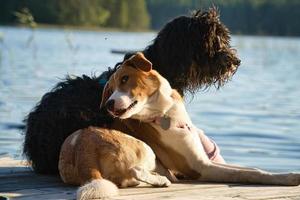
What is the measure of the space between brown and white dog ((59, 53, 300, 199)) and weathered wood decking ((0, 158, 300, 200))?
0.13 m

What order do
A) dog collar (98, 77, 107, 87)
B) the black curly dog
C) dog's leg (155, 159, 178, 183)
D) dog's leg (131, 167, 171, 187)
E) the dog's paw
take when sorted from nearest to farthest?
1. dog's leg (131, 167, 171, 187)
2. the dog's paw
3. dog's leg (155, 159, 178, 183)
4. the black curly dog
5. dog collar (98, 77, 107, 87)

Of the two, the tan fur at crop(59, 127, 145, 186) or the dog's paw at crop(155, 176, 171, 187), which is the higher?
the tan fur at crop(59, 127, 145, 186)

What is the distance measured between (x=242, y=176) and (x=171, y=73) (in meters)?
1.28

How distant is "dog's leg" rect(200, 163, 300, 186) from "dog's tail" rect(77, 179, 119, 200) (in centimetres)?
115

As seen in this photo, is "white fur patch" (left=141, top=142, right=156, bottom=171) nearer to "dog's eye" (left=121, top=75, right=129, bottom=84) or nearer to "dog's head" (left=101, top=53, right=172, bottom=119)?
"dog's head" (left=101, top=53, right=172, bottom=119)

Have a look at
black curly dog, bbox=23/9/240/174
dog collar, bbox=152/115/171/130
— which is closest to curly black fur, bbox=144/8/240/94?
black curly dog, bbox=23/9/240/174

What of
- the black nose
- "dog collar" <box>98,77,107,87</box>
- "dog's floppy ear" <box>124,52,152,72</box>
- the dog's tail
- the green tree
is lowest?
the green tree

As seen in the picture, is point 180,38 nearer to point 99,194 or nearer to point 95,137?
point 95,137

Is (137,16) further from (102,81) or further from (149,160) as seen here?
(149,160)

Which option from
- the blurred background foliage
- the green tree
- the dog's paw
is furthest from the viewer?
the green tree

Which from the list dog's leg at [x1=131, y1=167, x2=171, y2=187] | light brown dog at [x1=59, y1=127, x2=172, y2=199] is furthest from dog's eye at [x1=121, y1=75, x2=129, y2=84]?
dog's leg at [x1=131, y1=167, x2=171, y2=187]

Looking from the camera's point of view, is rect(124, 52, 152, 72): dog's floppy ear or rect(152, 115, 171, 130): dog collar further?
rect(152, 115, 171, 130): dog collar

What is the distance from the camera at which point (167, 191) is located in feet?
19.8

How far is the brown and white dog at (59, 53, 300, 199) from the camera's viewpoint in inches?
232
